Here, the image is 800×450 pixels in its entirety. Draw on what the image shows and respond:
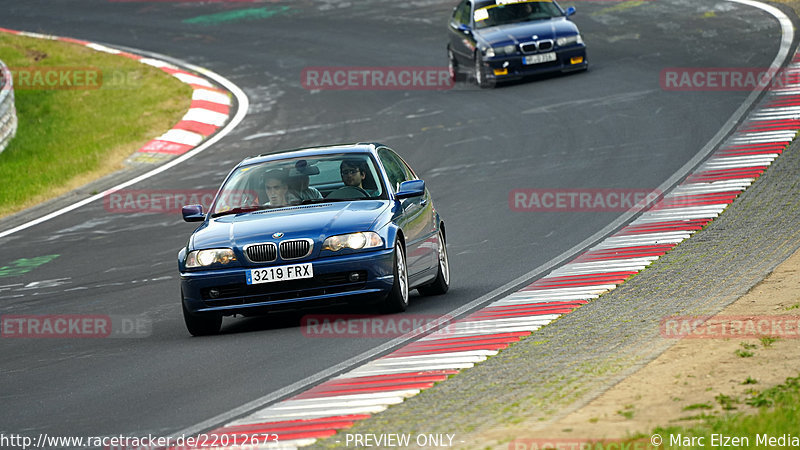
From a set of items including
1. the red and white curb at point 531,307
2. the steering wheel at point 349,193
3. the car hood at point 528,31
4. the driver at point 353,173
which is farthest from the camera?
the car hood at point 528,31

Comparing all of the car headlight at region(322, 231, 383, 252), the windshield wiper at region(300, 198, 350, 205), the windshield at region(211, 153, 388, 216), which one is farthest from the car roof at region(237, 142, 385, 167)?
the car headlight at region(322, 231, 383, 252)

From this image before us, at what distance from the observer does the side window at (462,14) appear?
2672cm

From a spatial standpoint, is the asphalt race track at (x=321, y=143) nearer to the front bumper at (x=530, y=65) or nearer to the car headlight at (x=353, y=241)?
the front bumper at (x=530, y=65)

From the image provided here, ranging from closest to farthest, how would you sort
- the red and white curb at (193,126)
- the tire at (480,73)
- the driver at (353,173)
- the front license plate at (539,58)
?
the driver at (353,173) → the red and white curb at (193,126) → the front license plate at (539,58) → the tire at (480,73)

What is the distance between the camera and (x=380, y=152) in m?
12.5

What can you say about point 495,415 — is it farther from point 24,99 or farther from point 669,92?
A: point 24,99

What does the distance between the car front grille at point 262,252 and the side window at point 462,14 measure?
16440 millimetres

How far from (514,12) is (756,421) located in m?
20.1

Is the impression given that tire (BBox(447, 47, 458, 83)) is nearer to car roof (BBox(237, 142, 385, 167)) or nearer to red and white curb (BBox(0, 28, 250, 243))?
red and white curb (BBox(0, 28, 250, 243))

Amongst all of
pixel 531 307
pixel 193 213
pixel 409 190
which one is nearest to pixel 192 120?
pixel 193 213

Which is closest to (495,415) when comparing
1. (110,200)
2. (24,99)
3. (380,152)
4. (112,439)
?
(112,439)

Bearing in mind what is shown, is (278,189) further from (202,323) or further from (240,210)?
(202,323)

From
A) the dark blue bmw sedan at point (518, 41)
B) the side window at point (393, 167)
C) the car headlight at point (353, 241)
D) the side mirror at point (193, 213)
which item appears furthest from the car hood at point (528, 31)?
the car headlight at point (353, 241)

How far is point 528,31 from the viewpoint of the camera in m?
25.1
